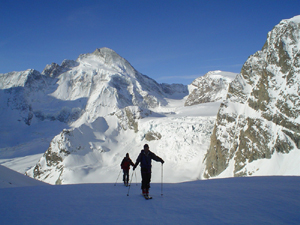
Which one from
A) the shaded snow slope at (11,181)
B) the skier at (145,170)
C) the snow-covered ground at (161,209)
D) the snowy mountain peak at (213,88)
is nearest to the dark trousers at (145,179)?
the skier at (145,170)

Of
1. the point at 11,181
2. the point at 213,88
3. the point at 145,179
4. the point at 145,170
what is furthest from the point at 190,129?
the point at 213,88

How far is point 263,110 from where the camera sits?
47.1 metres

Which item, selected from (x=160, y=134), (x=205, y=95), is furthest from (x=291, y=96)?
(x=205, y=95)

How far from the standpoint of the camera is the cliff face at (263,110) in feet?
139

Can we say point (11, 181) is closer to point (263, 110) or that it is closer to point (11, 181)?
point (11, 181)

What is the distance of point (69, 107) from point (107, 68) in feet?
146

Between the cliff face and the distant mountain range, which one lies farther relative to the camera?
the distant mountain range

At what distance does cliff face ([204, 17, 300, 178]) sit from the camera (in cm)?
4234

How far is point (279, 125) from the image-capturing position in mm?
43469

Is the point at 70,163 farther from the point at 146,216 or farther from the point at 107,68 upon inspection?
the point at 107,68

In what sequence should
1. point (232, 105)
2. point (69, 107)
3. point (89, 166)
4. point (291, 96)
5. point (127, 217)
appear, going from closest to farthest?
point (127, 217) → point (291, 96) → point (232, 105) → point (89, 166) → point (69, 107)

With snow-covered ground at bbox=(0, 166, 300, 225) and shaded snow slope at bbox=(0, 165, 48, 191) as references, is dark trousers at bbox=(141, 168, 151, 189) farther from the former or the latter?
shaded snow slope at bbox=(0, 165, 48, 191)

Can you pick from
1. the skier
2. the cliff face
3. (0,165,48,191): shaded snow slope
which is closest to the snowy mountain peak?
the cliff face

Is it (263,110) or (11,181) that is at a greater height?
(263,110)
